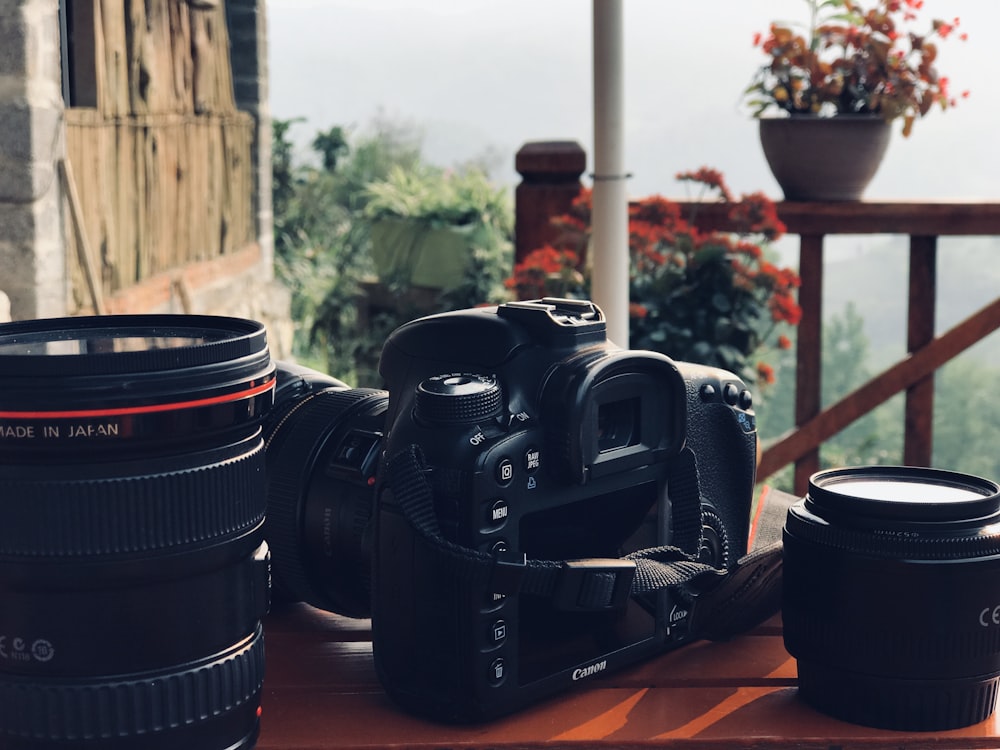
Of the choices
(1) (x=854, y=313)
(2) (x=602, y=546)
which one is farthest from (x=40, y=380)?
(1) (x=854, y=313)

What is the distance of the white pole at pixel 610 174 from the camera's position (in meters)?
2.20

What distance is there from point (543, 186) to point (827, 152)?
2.22 ft

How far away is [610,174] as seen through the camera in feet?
7.41

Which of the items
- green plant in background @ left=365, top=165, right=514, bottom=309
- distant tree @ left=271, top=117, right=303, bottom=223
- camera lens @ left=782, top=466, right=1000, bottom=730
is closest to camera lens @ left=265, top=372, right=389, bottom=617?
camera lens @ left=782, top=466, right=1000, bottom=730

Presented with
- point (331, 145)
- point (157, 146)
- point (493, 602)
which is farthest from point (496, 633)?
point (331, 145)

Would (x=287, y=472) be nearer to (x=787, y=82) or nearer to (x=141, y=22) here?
(x=787, y=82)

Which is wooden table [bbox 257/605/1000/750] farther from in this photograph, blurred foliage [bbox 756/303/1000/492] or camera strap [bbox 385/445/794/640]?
blurred foliage [bbox 756/303/1000/492]

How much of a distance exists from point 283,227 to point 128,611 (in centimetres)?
631

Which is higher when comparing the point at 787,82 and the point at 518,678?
the point at 787,82

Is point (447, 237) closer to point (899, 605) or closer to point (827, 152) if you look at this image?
point (827, 152)

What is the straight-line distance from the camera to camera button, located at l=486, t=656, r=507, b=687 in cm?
109

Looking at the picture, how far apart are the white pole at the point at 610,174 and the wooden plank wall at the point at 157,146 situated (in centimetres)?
167

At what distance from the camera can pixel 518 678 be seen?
1124mm

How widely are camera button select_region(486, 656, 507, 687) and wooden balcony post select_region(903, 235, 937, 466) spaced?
7.02 ft
